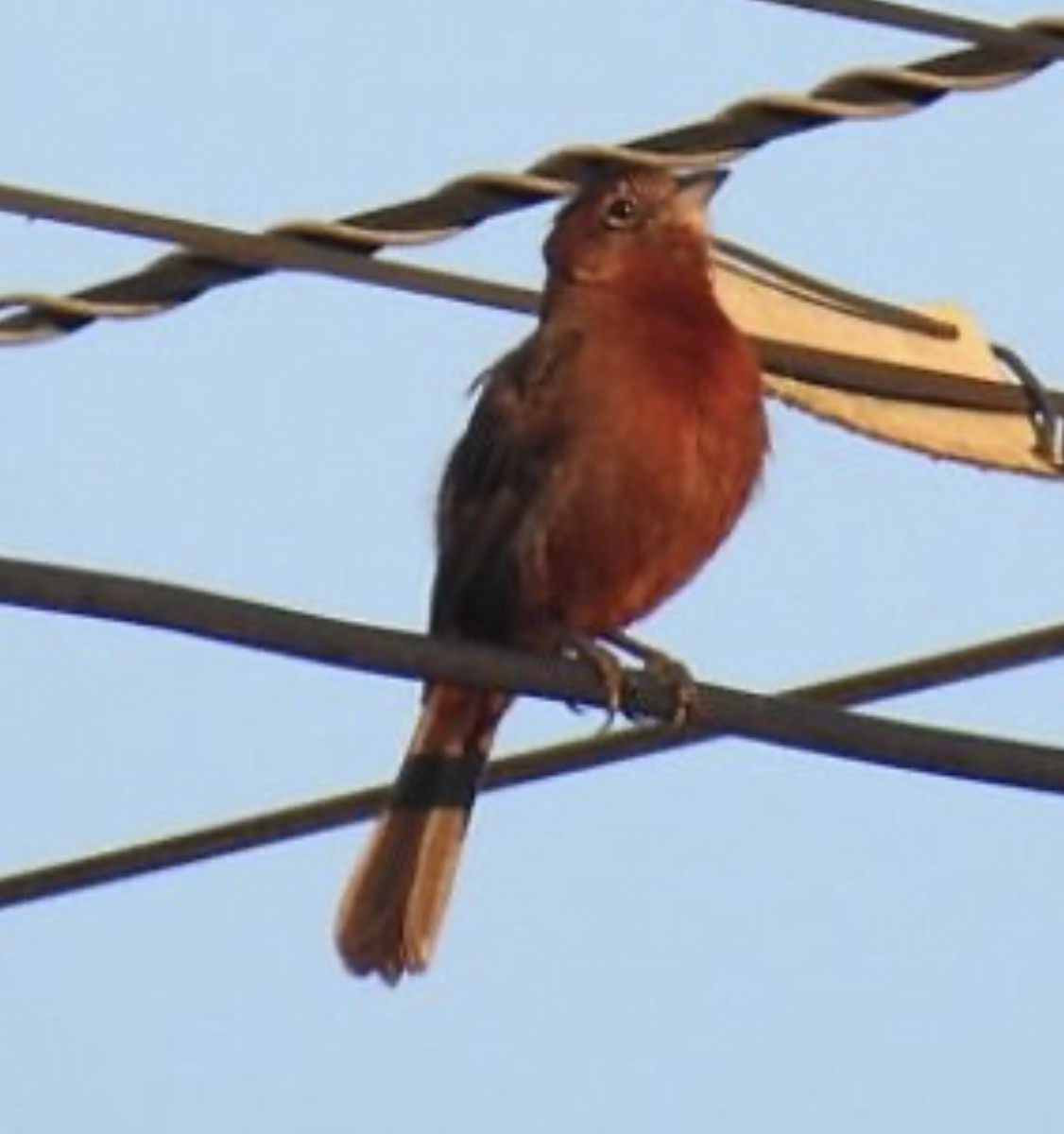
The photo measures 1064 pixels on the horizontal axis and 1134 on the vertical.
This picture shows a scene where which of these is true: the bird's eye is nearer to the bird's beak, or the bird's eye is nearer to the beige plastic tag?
the bird's beak

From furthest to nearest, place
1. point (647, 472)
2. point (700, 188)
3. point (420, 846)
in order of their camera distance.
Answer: point (700, 188), point (420, 846), point (647, 472)

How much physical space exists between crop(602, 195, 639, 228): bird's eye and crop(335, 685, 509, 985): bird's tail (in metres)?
0.97

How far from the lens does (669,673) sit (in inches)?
271

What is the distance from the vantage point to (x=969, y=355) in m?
7.32

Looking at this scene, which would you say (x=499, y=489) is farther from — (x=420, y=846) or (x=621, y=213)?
(x=621, y=213)

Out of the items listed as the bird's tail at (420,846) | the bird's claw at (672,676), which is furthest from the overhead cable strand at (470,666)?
the bird's tail at (420,846)

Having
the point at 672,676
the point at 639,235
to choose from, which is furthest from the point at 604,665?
the point at 639,235

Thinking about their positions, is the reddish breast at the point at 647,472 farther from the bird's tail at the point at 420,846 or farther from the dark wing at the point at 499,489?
the bird's tail at the point at 420,846

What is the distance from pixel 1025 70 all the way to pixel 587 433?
1.41m

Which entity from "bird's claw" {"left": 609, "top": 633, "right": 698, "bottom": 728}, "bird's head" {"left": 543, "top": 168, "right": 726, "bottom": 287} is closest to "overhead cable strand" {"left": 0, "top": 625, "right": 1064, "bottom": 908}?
"bird's claw" {"left": 609, "top": 633, "right": 698, "bottom": 728}

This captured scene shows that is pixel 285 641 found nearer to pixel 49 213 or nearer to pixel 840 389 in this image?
pixel 49 213

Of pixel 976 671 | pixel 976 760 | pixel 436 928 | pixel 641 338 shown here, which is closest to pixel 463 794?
pixel 436 928

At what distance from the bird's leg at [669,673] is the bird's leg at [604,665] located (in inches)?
2.0

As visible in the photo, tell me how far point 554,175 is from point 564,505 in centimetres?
125
